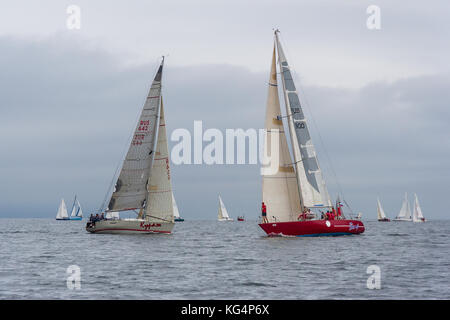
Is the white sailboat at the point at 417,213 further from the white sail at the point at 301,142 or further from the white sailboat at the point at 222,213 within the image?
the white sail at the point at 301,142

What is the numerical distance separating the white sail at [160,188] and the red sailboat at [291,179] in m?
10.5

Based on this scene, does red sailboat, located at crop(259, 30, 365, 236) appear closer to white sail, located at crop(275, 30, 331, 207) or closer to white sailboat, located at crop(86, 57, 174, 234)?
white sail, located at crop(275, 30, 331, 207)

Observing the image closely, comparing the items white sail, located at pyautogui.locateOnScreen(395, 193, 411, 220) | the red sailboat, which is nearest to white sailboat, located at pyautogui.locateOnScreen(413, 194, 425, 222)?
white sail, located at pyautogui.locateOnScreen(395, 193, 411, 220)

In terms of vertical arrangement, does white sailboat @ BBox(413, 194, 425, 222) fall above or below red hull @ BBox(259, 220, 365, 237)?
above

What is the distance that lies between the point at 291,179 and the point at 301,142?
336cm

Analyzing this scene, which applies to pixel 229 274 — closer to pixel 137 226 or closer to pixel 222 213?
pixel 137 226

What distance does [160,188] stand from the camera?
168 ft

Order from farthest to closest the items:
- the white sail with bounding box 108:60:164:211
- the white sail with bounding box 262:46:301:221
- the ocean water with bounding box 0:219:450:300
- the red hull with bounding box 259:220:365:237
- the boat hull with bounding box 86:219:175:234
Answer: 1. the white sail with bounding box 108:60:164:211
2. the boat hull with bounding box 86:219:175:234
3. the white sail with bounding box 262:46:301:221
4. the red hull with bounding box 259:220:365:237
5. the ocean water with bounding box 0:219:450:300

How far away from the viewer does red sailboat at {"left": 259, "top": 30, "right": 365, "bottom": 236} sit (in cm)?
4378

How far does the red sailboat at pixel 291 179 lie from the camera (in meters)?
43.8

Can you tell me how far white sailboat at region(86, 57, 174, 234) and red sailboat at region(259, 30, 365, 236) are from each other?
10.7 meters

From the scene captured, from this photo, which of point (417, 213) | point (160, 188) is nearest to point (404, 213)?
point (417, 213)
